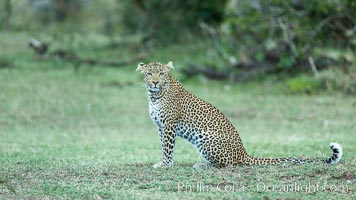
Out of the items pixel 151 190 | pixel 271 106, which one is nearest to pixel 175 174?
pixel 151 190

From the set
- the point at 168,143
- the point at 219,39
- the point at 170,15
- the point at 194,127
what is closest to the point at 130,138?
the point at 168,143

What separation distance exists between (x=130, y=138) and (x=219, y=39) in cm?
866

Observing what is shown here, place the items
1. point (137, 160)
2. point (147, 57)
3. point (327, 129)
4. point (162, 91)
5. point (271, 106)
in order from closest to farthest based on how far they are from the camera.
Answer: point (162, 91), point (137, 160), point (327, 129), point (271, 106), point (147, 57)

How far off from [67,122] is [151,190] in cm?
740

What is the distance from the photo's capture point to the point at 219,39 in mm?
22266

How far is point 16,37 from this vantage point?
26156mm

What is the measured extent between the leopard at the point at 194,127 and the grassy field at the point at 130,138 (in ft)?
0.83

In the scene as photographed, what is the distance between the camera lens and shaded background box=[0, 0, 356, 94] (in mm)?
19234

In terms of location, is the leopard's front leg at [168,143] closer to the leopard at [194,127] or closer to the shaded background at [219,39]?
the leopard at [194,127]

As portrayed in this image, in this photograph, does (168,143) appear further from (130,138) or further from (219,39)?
(219,39)

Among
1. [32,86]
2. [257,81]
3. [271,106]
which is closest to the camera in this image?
[271,106]

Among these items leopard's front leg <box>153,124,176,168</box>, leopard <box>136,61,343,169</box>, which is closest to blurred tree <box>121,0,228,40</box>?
leopard <box>136,61,343,169</box>

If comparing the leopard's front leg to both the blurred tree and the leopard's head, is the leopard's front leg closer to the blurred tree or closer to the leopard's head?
the leopard's head

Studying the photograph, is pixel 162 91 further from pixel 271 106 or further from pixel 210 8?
pixel 210 8
